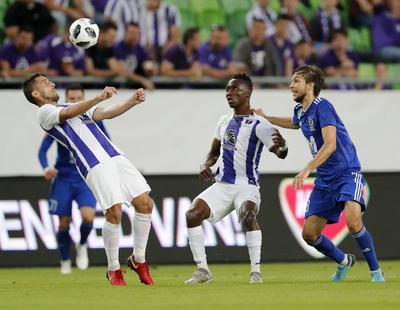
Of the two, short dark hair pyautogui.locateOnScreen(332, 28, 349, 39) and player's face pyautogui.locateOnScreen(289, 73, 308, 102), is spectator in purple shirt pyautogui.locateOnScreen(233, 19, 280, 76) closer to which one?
short dark hair pyautogui.locateOnScreen(332, 28, 349, 39)

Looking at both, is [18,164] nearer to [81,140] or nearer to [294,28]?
[294,28]

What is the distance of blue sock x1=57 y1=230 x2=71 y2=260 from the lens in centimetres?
1538

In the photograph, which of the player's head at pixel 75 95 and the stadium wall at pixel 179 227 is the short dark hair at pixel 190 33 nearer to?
the stadium wall at pixel 179 227

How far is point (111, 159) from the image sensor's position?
38.6 feet

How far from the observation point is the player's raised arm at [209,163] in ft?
40.8

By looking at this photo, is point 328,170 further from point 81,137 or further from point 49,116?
point 49,116

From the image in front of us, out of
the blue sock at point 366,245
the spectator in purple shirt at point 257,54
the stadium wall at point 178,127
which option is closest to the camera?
the blue sock at point 366,245

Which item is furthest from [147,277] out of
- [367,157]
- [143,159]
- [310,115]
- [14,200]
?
[367,157]

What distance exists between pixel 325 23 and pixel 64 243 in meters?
6.94

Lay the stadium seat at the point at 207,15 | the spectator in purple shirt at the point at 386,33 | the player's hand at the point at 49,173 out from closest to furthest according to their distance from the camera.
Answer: the player's hand at the point at 49,173 < the stadium seat at the point at 207,15 < the spectator in purple shirt at the point at 386,33

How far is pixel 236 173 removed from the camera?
1235 cm

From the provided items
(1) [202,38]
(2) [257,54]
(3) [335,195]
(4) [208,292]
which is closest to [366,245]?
(3) [335,195]

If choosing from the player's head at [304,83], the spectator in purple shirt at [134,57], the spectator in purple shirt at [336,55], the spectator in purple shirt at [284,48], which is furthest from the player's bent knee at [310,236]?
the spectator in purple shirt at [336,55]

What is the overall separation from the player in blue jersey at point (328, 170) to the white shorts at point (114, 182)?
174cm
